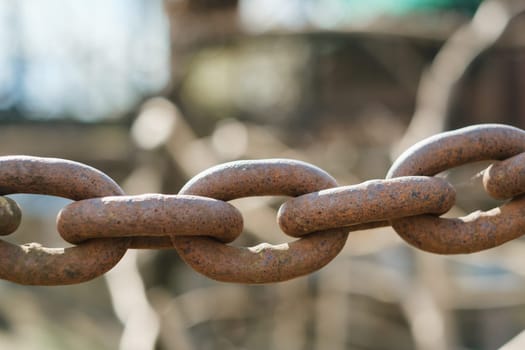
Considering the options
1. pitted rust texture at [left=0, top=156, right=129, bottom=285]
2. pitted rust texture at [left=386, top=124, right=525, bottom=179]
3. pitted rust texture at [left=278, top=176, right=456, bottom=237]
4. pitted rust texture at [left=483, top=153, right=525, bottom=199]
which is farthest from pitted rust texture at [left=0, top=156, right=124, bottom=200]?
pitted rust texture at [left=483, top=153, right=525, bottom=199]

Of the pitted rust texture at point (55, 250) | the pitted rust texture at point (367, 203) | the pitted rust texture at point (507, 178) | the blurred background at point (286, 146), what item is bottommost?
the pitted rust texture at point (55, 250)

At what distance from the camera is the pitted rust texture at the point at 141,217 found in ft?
2.05

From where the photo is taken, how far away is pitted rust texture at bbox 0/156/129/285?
25.6 inches

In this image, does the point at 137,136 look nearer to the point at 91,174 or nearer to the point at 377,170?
the point at 377,170

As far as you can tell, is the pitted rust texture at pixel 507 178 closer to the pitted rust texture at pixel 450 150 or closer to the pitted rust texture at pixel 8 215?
the pitted rust texture at pixel 450 150

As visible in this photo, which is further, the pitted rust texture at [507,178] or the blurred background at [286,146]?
the blurred background at [286,146]

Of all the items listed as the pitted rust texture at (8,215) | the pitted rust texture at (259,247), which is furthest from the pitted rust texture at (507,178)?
the pitted rust texture at (8,215)

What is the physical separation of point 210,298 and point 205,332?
1.00ft

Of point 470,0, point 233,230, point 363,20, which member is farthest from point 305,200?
point 470,0

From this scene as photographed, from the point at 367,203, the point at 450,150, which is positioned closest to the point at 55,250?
the point at 367,203

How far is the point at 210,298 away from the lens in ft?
9.27

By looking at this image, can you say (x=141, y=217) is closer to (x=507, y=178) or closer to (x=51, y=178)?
(x=51, y=178)

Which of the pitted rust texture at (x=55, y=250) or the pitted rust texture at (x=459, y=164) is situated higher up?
the pitted rust texture at (x=459, y=164)

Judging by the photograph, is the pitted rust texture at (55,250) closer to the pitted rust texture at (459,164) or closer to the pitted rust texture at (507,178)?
the pitted rust texture at (459,164)
